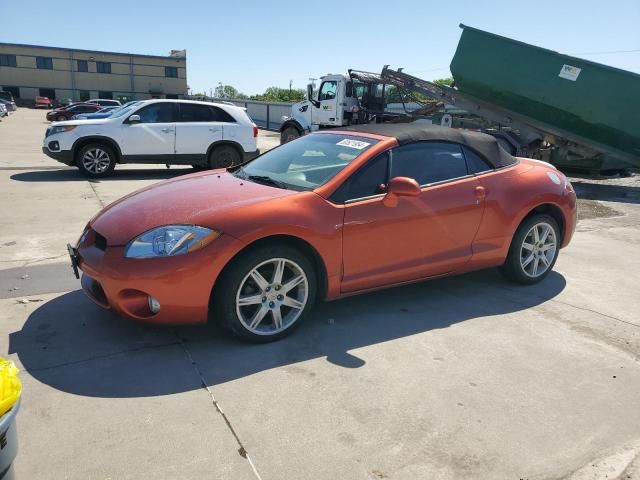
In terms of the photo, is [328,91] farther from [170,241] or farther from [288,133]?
[170,241]

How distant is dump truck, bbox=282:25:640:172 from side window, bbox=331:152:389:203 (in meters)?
10.1

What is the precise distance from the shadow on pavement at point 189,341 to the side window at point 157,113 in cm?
731

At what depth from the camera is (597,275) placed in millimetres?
5414

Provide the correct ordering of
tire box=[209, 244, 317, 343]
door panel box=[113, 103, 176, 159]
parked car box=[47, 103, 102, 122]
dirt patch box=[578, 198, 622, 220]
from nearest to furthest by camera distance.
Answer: tire box=[209, 244, 317, 343], dirt patch box=[578, 198, 622, 220], door panel box=[113, 103, 176, 159], parked car box=[47, 103, 102, 122]

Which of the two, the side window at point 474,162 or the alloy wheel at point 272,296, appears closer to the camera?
the alloy wheel at point 272,296

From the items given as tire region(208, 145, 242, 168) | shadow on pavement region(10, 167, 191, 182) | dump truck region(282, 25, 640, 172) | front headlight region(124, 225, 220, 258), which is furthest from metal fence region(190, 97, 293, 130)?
front headlight region(124, 225, 220, 258)

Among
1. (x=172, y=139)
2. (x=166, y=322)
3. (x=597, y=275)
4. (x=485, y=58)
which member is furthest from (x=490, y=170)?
(x=485, y=58)

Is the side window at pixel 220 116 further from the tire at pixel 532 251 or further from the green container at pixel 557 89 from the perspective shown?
the tire at pixel 532 251

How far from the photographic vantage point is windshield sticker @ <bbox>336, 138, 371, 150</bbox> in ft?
13.4

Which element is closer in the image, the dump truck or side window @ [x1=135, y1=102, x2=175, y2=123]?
side window @ [x1=135, y1=102, x2=175, y2=123]

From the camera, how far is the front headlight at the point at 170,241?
322 centimetres

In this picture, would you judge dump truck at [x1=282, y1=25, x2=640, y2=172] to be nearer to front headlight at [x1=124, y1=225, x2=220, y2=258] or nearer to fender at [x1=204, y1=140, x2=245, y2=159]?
fender at [x1=204, y1=140, x2=245, y2=159]

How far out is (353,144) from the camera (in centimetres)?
420

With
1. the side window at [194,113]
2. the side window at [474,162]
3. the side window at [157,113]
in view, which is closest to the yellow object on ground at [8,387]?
the side window at [474,162]
